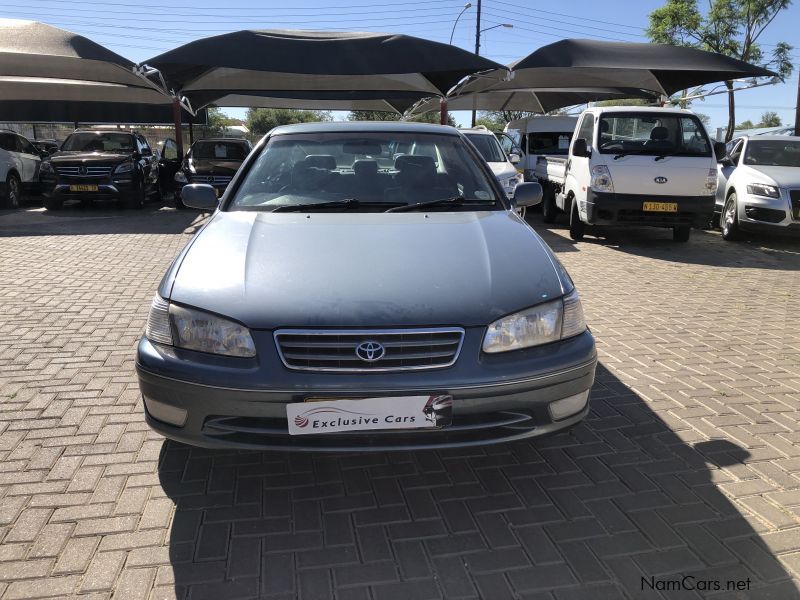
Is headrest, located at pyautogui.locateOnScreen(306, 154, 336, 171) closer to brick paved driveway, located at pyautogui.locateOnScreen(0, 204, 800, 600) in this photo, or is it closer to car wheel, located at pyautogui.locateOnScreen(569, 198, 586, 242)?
brick paved driveway, located at pyautogui.locateOnScreen(0, 204, 800, 600)

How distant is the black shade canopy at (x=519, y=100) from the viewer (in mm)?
18531

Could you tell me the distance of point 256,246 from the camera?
2834 millimetres

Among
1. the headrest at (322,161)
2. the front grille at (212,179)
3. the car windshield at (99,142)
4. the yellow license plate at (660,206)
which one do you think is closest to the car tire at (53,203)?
the car windshield at (99,142)

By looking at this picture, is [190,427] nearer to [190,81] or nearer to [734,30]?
[190,81]

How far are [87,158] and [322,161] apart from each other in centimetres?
1054

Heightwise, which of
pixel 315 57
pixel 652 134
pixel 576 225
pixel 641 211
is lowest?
pixel 576 225

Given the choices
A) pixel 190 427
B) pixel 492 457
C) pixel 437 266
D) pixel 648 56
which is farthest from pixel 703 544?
pixel 648 56

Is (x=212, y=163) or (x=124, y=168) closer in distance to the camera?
(x=124, y=168)

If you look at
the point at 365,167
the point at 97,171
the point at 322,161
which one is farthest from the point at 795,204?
the point at 97,171

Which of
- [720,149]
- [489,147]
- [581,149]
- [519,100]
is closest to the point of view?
[581,149]

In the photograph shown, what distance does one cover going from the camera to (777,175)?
9.16 meters

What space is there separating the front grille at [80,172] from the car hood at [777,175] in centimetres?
1191

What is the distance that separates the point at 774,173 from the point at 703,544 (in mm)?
8749

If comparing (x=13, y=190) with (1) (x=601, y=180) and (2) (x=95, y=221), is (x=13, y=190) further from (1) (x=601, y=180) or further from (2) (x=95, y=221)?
(1) (x=601, y=180)
